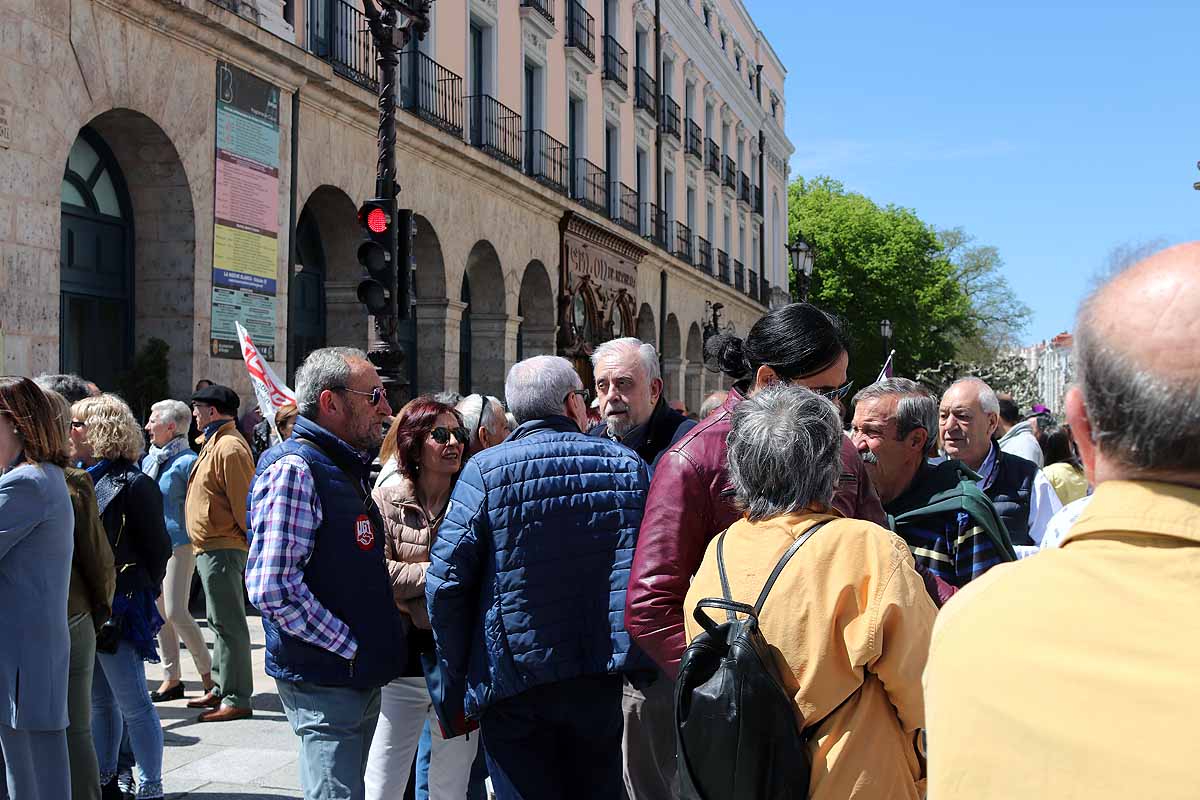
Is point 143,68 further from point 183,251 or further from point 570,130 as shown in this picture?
point 570,130

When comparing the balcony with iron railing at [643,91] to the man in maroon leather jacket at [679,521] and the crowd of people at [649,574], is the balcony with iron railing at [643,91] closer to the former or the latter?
the crowd of people at [649,574]

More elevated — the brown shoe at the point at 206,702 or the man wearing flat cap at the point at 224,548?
the man wearing flat cap at the point at 224,548

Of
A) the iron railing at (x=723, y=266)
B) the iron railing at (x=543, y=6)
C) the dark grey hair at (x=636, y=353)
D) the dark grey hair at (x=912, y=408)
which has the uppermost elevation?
the iron railing at (x=543, y=6)

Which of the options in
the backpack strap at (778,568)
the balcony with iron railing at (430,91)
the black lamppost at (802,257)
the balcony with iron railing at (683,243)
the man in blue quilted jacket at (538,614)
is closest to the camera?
the backpack strap at (778,568)

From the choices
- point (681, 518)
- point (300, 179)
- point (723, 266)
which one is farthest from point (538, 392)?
point (723, 266)

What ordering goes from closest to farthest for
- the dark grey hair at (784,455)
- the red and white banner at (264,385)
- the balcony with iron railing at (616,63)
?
the dark grey hair at (784,455), the red and white banner at (264,385), the balcony with iron railing at (616,63)

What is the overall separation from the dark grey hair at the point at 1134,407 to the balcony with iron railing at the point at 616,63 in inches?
967

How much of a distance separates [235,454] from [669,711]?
3998 millimetres

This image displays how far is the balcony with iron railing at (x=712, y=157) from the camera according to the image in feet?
113

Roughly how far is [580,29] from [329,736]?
21.7 m

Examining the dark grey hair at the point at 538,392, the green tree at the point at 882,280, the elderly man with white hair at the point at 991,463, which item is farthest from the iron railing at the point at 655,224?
the dark grey hair at the point at 538,392

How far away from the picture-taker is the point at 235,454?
702 centimetres

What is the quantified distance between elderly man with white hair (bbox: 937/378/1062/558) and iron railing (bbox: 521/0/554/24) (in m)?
16.9

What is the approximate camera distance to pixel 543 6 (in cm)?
2159
